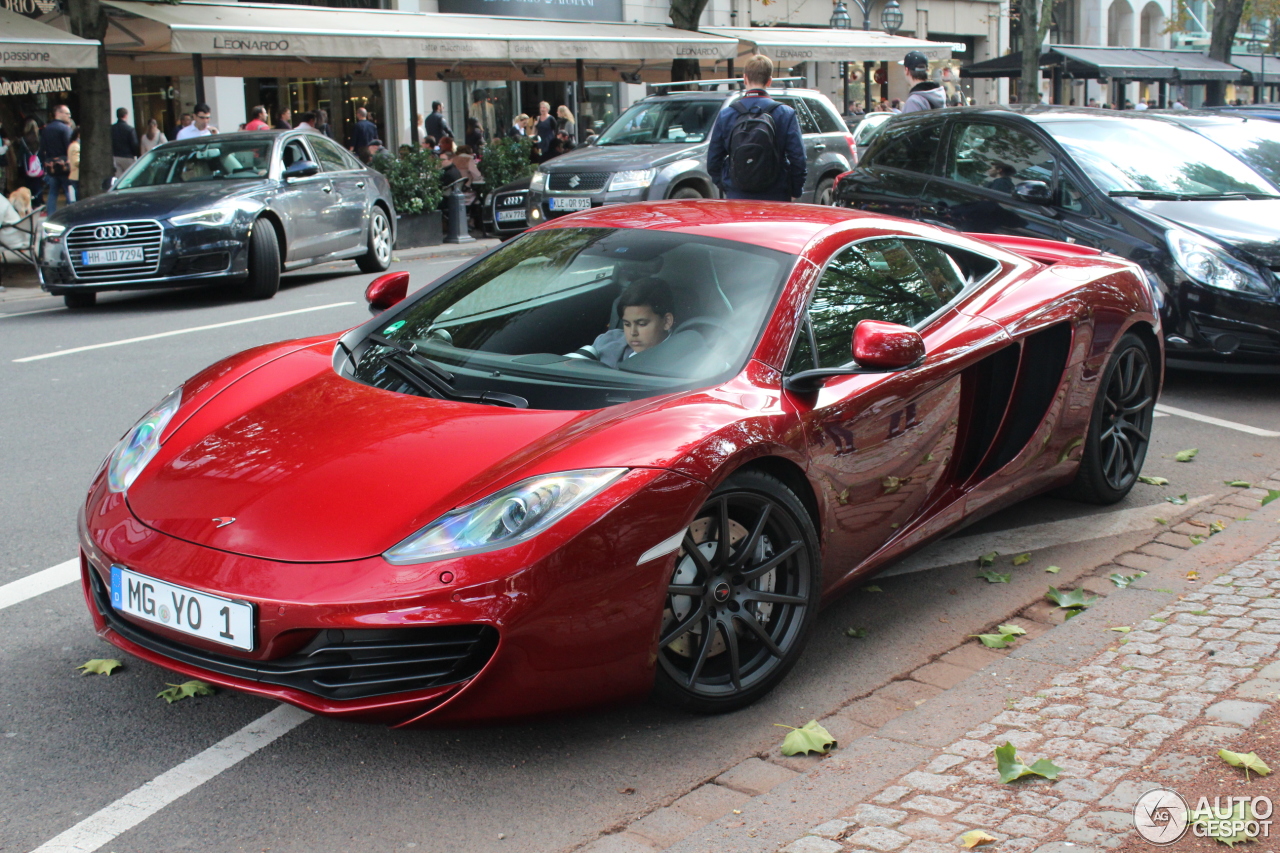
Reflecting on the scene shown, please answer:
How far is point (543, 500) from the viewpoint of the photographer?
309 cm

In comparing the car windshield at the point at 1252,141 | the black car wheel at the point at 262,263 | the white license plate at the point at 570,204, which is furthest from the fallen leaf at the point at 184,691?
the white license plate at the point at 570,204

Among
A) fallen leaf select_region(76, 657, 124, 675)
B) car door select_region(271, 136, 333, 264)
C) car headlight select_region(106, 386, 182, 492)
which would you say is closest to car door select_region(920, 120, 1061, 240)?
car headlight select_region(106, 386, 182, 492)

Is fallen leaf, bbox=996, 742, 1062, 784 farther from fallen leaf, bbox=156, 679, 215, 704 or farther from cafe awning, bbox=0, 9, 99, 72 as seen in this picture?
cafe awning, bbox=0, 9, 99, 72

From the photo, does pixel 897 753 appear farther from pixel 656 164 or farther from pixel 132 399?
pixel 656 164

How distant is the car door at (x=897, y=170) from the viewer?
9.28 meters

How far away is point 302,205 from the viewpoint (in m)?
12.8

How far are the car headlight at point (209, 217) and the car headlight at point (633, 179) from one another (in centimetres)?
410

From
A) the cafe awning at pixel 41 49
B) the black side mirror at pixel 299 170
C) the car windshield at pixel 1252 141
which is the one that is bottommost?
the black side mirror at pixel 299 170

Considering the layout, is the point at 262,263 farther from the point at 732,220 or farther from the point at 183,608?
the point at 183,608

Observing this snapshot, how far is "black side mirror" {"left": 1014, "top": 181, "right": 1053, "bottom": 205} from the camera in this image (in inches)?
316

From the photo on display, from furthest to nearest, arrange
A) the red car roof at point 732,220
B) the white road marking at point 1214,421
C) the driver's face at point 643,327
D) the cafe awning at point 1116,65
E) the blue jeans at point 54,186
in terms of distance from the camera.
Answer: the cafe awning at point 1116,65 → the blue jeans at point 54,186 → the white road marking at point 1214,421 → the red car roof at point 732,220 → the driver's face at point 643,327

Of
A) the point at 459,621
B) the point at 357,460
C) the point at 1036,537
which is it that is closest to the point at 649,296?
the point at 357,460

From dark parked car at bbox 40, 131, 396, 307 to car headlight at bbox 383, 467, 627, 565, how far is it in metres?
Answer: 8.92

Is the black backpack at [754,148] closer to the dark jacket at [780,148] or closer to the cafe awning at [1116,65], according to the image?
the dark jacket at [780,148]
